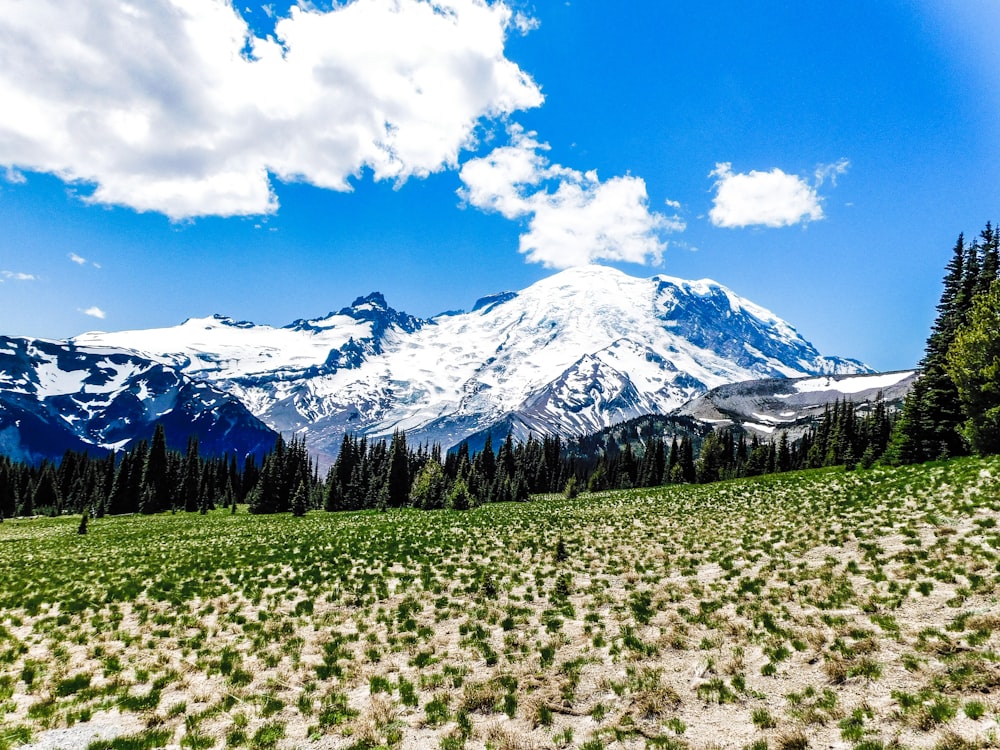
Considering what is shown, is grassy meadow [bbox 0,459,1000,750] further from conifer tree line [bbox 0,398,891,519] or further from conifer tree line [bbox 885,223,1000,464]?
conifer tree line [bbox 0,398,891,519]

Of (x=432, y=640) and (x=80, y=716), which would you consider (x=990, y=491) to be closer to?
(x=432, y=640)

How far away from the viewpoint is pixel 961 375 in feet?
126

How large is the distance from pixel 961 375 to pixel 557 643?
41.2 meters

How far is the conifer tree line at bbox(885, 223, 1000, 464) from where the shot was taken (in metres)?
35.3

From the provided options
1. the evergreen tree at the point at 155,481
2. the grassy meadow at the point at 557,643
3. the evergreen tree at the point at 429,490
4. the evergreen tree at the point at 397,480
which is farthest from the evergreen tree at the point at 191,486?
the grassy meadow at the point at 557,643

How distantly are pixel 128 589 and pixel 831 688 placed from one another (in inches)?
972

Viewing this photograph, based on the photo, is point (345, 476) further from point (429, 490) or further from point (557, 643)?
point (557, 643)

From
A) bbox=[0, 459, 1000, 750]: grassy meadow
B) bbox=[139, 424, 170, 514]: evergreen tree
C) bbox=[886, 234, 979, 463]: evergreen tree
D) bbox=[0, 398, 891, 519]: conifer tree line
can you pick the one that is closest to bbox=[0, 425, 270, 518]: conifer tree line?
bbox=[139, 424, 170, 514]: evergreen tree

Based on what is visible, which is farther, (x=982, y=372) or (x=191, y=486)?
(x=191, y=486)

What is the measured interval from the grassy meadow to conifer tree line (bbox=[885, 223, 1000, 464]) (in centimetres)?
1377

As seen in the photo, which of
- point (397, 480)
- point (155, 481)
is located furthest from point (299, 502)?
point (155, 481)

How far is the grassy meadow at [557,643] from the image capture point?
9602 millimetres

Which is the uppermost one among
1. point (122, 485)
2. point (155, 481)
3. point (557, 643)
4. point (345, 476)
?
point (557, 643)

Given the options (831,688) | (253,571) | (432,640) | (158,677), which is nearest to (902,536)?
(831,688)
